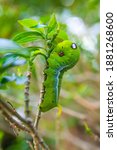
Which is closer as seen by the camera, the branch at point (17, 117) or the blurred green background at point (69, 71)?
the branch at point (17, 117)

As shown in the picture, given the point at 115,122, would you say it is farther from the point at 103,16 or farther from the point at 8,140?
the point at 8,140

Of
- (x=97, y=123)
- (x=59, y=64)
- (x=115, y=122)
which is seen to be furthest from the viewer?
(x=97, y=123)

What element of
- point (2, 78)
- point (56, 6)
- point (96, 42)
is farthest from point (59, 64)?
point (56, 6)

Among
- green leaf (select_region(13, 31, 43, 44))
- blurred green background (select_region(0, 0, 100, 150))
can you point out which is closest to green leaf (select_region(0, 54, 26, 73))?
green leaf (select_region(13, 31, 43, 44))

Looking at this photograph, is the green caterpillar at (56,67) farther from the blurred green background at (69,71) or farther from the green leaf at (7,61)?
the blurred green background at (69,71)

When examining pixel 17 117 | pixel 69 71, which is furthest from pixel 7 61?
pixel 69 71

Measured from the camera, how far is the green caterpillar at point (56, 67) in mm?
538

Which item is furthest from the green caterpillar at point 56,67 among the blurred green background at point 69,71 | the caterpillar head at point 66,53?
the blurred green background at point 69,71

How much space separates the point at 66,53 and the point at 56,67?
1.0 inches

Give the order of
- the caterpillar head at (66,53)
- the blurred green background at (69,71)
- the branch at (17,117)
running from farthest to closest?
the blurred green background at (69,71)
the caterpillar head at (66,53)
the branch at (17,117)

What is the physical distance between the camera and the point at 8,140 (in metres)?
1.91

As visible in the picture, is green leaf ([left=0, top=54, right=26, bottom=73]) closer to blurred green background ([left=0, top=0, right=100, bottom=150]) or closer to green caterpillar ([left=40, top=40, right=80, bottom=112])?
green caterpillar ([left=40, top=40, right=80, bottom=112])

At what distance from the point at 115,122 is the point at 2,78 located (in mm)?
215

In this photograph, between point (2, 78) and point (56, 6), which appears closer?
point (2, 78)
